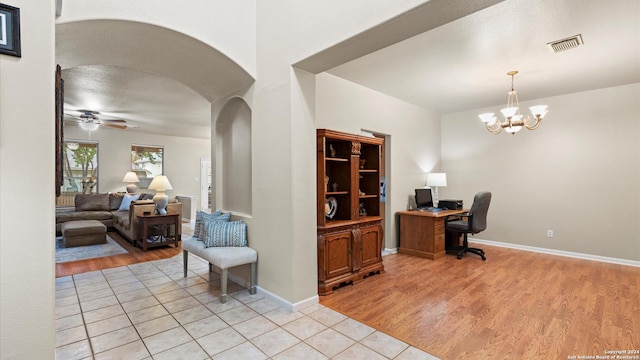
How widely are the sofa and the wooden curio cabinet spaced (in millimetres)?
3735

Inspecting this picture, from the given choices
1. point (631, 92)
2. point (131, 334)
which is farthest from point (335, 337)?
point (631, 92)

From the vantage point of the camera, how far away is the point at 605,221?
4.57 metres

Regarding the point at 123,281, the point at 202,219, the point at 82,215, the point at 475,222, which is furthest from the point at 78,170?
the point at 475,222

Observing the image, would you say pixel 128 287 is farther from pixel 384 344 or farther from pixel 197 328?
pixel 384 344

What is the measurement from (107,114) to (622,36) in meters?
8.52

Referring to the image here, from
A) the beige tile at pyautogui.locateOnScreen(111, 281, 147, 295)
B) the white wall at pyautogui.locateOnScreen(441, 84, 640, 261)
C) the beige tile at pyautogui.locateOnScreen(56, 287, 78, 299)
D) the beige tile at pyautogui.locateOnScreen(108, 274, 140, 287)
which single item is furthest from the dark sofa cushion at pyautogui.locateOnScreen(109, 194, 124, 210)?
the white wall at pyautogui.locateOnScreen(441, 84, 640, 261)

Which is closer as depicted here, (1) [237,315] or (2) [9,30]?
(2) [9,30]

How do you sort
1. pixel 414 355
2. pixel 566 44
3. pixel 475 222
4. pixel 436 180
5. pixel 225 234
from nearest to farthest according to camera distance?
pixel 414 355
pixel 566 44
pixel 225 234
pixel 475 222
pixel 436 180

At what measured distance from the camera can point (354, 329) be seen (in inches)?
96.3

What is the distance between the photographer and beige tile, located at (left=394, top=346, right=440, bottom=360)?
205 centimetres

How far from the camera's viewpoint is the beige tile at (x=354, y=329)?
2.35 metres

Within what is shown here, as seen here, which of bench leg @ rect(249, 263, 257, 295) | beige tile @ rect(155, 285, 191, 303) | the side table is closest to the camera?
beige tile @ rect(155, 285, 191, 303)

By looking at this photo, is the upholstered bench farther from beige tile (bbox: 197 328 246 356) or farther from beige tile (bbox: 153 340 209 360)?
beige tile (bbox: 153 340 209 360)

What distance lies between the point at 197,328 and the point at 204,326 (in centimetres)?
6
